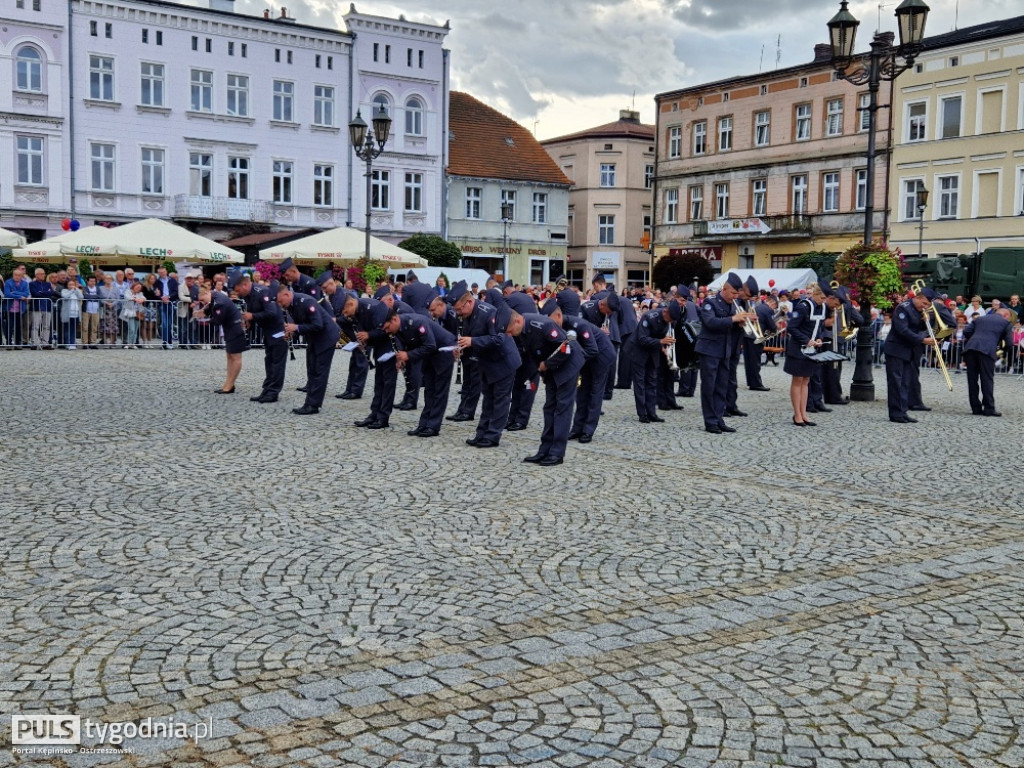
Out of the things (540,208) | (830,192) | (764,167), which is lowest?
(540,208)

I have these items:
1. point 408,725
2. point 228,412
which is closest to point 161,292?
point 228,412

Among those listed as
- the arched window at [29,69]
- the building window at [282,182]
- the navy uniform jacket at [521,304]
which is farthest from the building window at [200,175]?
the navy uniform jacket at [521,304]

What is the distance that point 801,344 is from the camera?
1511 cm

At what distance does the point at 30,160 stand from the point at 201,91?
7.72 metres

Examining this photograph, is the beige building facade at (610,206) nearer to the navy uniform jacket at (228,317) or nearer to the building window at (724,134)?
the building window at (724,134)

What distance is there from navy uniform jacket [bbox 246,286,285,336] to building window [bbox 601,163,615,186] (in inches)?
2117

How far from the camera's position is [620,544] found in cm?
785

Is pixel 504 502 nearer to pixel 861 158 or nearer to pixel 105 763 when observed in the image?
pixel 105 763

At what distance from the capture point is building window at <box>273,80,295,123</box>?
4906 cm

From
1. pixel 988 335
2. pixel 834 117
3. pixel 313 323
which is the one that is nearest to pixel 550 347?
pixel 313 323

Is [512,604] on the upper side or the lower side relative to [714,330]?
lower

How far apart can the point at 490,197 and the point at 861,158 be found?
1830 cm

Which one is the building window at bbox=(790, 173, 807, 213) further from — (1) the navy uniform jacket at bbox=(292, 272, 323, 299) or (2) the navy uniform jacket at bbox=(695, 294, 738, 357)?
(2) the navy uniform jacket at bbox=(695, 294, 738, 357)

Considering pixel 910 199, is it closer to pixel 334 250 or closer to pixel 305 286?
pixel 334 250
